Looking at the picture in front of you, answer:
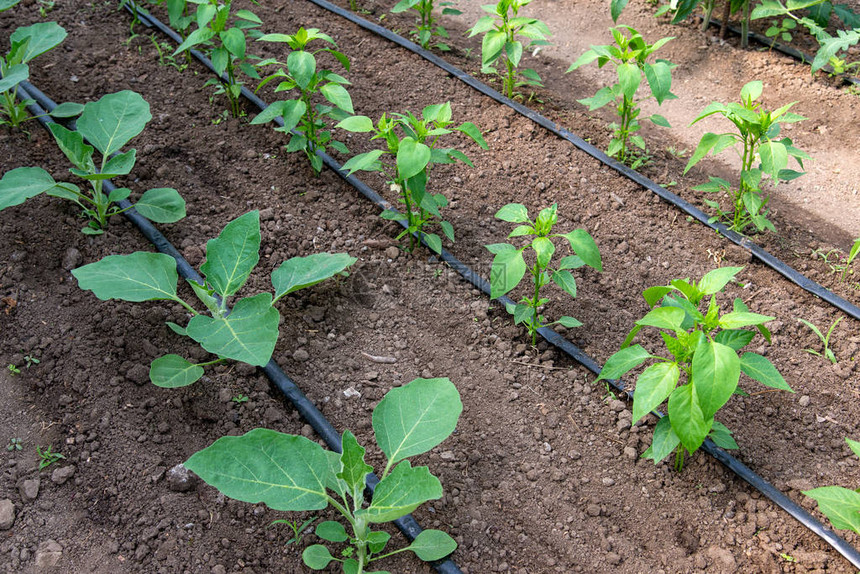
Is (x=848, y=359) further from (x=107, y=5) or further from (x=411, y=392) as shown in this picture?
(x=107, y=5)

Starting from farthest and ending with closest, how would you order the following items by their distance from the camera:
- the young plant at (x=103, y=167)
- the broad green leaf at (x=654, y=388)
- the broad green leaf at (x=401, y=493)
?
the young plant at (x=103, y=167), the broad green leaf at (x=654, y=388), the broad green leaf at (x=401, y=493)

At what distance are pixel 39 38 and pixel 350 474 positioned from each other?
2.90m

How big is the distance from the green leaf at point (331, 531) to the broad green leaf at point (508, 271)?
104cm

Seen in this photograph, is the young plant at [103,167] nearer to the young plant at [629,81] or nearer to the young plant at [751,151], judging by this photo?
the young plant at [629,81]

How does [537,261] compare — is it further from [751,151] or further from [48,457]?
[48,457]

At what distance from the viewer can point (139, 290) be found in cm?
246

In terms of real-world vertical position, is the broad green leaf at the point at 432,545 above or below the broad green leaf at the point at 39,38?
below

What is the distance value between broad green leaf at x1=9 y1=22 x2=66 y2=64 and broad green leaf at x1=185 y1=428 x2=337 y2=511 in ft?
8.32

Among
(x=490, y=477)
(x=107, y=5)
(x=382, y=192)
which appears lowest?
(x=490, y=477)

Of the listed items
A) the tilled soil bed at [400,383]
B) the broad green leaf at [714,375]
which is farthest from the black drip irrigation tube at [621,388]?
the broad green leaf at [714,375]

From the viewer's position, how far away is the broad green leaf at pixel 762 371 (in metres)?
2.23

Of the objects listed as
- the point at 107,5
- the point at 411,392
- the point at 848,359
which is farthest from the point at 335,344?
the point at 107,5

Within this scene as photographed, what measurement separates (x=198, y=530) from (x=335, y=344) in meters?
0.91

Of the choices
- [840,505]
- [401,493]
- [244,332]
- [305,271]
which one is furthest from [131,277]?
[840,505]
